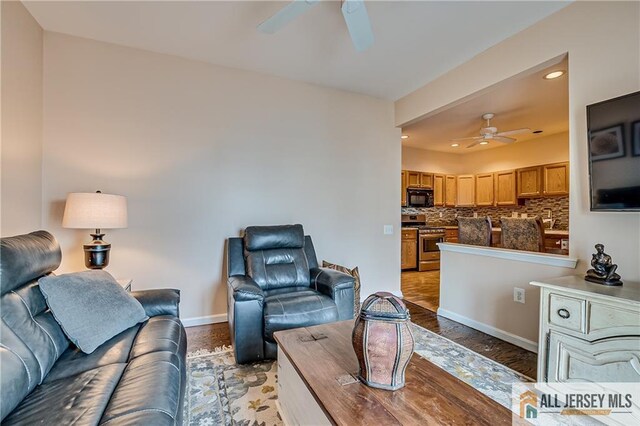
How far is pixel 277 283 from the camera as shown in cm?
270

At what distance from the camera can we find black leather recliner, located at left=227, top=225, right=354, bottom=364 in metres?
2.15

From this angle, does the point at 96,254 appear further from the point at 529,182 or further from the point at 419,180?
the point at 529,182

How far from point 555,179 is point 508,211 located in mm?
1202

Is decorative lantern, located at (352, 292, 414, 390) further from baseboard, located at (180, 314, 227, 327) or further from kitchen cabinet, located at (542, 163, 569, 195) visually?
kitchen cabinet, located at (542, 163, 569, 195)

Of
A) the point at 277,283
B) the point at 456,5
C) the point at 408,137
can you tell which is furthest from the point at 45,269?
the point at 408,137

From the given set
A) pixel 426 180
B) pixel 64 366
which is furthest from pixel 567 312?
pixel 426 180

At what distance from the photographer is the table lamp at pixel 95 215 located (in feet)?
7.18

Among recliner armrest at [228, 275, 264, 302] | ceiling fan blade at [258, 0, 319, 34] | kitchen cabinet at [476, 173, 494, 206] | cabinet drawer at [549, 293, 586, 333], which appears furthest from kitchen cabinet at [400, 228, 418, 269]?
ceiling fan blade at [258, 0, 319, 34]

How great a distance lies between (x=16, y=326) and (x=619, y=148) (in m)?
3.29

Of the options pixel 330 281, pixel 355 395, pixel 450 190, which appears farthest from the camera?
pixel 450 190

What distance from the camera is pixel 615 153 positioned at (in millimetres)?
1814

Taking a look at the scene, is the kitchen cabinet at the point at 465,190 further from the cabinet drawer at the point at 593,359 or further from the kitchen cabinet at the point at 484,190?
the cabinet drawer at the point at 593,359

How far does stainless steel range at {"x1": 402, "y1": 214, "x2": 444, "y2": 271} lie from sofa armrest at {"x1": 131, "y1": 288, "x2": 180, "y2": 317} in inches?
201

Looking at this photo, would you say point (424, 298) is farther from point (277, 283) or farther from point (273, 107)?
point (273, 107)
